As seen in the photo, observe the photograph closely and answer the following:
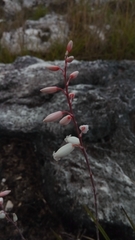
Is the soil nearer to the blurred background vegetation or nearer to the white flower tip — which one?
the white flower tip

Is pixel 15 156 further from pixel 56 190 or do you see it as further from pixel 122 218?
pixel 122 218

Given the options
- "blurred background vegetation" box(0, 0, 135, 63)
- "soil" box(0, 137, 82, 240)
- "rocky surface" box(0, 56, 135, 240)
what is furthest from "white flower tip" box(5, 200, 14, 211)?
"blurred background vegetation" box(0, 0, 135, 63)

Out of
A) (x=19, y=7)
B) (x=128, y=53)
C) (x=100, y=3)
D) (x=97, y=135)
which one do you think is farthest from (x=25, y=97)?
(x=19, y=7)

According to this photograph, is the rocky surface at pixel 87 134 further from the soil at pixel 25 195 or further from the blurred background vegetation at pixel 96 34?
the blurred background vegetation at pixel 96 34

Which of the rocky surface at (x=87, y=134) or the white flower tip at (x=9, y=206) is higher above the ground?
the rocky surface at (x=87, y=134)

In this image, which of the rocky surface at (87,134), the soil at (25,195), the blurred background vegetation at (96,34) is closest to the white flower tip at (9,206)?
the soil at (25,195)

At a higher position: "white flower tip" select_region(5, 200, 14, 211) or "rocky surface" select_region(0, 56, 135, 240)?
"rocky surface" select_region(0, 56, 135, 240)

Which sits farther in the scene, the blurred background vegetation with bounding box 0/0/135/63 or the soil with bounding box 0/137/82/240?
the blurred background vegetation with bounding box 0/0/135/63
